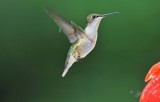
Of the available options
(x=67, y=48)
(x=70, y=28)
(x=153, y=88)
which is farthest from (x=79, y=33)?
(x=67, y=48)

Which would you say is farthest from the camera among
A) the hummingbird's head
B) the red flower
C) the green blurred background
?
the green blurred background

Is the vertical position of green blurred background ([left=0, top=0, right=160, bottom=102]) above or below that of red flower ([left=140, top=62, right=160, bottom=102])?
below

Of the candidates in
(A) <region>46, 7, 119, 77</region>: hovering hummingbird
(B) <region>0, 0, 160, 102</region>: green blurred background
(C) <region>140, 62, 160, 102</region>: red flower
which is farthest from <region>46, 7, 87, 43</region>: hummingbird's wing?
(B) <region>0, 0, 160, 102</region>: green blurred background

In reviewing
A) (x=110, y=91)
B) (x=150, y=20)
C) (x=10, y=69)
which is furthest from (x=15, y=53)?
(x=150, y=20)

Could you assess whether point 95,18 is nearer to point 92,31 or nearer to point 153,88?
point 92,31

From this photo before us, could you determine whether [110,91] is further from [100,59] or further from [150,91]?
[150,91]

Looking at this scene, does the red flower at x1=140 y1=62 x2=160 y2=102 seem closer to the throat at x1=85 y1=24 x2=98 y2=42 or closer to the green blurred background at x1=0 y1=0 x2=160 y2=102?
the throat at x1=85 y1=24 x2=98 y2=42

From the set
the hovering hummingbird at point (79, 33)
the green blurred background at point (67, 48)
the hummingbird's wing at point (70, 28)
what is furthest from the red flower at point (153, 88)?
the green blurred background at point (67, 48)

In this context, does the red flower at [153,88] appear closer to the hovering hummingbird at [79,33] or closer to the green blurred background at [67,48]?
the hovering hummingbird at [79,33]
